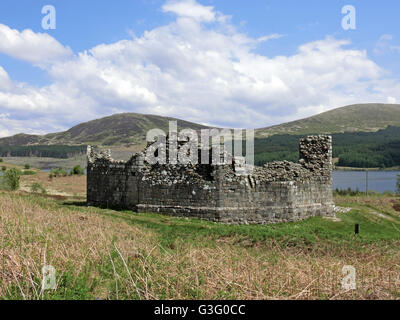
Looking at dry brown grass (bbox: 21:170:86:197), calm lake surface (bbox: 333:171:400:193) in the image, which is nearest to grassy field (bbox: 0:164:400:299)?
dry brown grass (bbox: 21:170:86:197)

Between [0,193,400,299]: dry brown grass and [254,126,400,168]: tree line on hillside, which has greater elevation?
[254,126,400,168]: tree line on hillside

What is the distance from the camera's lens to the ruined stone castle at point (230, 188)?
59.9ft

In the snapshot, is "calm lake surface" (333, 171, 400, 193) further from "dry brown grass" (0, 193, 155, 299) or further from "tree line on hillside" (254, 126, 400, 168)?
"dry brown grass" (0, 193, 155, 299)

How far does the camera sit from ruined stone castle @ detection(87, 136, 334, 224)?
18.3 meters

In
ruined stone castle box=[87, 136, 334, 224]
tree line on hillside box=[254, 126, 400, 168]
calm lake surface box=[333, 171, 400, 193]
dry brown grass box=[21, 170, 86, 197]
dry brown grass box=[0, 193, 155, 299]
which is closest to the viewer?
dry brown grass box=[0, 193, 155, 299]

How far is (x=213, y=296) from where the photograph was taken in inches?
201

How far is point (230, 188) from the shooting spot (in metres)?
18.3

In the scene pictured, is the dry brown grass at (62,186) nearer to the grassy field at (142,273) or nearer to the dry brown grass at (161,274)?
the grassy field at (142,273)

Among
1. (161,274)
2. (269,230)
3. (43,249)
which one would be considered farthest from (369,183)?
(43,249)

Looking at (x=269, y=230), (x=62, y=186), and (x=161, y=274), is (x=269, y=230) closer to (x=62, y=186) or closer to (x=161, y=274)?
(x=161, y=274)

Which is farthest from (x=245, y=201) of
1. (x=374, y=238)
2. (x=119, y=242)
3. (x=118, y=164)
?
(x=119, y=242)
